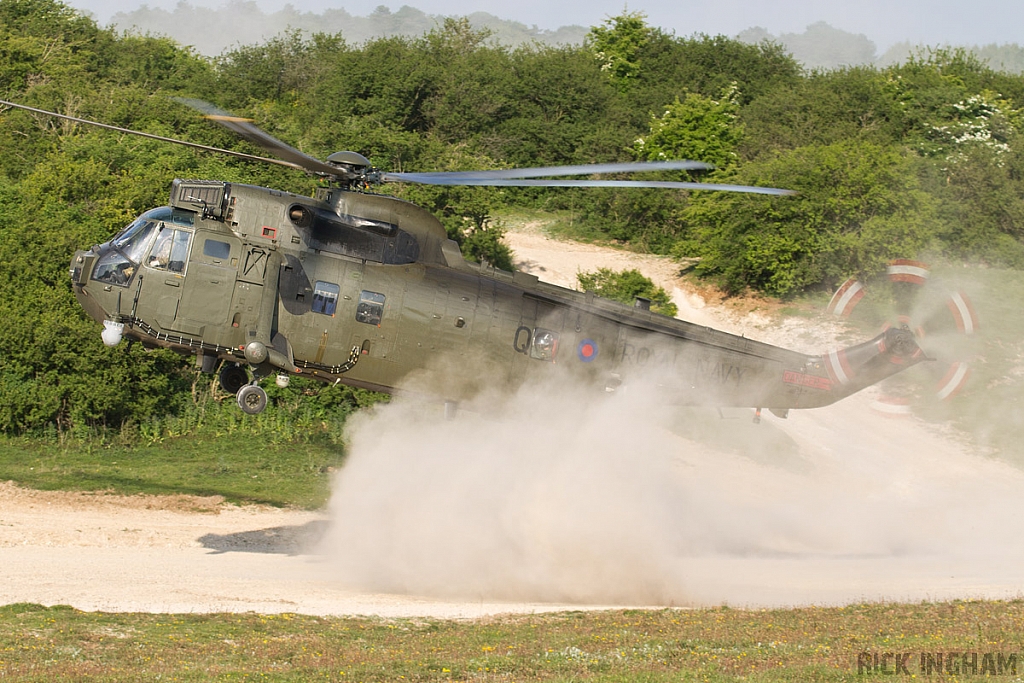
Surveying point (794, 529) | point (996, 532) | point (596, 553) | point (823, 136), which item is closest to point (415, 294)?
point (596, 553)

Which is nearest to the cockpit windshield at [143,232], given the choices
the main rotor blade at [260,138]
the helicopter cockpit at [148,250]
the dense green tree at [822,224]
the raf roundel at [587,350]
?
the helicopter cockpit at [148,250]

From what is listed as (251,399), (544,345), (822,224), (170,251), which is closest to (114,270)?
(170,251)

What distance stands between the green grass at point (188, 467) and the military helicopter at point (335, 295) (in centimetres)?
759

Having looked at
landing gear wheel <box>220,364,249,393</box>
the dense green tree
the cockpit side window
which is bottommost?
landing gear wheel <box>220,364,249,393</box>

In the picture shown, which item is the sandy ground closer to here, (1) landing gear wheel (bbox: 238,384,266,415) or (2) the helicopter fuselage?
(1) landing gear wheel (bbox: 238,384,266,415)

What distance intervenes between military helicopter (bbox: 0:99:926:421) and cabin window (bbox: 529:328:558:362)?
0.07ft

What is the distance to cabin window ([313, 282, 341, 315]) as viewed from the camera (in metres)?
15.6

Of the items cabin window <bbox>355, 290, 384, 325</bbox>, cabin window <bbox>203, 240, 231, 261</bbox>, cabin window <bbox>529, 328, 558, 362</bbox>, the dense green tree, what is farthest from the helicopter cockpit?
the dense green tree

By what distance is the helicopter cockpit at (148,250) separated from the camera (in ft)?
49.9

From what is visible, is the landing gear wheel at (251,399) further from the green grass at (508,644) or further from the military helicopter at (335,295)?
the green grass at (508,644)

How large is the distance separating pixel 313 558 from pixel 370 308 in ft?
18.5

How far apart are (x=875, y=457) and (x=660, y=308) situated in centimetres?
945

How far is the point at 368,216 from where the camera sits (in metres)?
15.8

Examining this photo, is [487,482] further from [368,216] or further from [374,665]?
[374,665]
